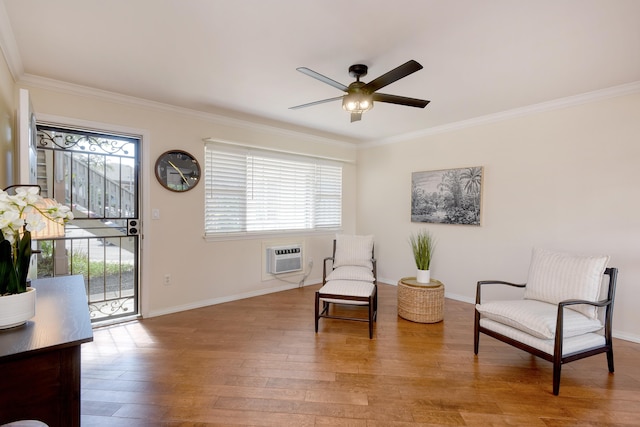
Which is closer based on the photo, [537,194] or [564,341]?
[564,341]

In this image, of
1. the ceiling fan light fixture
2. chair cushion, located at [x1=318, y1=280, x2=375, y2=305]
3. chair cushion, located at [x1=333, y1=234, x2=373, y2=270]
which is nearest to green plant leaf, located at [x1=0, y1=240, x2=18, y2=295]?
the ceiling fan light fixture

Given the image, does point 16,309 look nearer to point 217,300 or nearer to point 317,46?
point 317,46

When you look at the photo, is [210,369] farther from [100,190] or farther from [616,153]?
[616,153]

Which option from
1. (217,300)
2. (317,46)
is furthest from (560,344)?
(217,300)

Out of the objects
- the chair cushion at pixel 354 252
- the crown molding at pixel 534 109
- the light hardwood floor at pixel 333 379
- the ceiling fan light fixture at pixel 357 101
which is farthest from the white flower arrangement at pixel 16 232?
the crown molding at pixel 534 109

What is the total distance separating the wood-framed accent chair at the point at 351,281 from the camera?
3052 millimetres

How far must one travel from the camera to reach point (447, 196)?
4.17 meters

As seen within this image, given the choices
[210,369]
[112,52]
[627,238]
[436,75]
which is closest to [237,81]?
[112,52]

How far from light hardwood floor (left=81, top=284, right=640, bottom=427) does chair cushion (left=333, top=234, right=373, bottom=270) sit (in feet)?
2.97

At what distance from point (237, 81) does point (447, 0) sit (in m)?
1.85

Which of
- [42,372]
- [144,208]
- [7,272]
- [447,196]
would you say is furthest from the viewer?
[447,196]

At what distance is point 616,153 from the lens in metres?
2.93

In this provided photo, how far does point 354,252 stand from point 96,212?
9.72 ft

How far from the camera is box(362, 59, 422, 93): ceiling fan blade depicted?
1.89 meters
